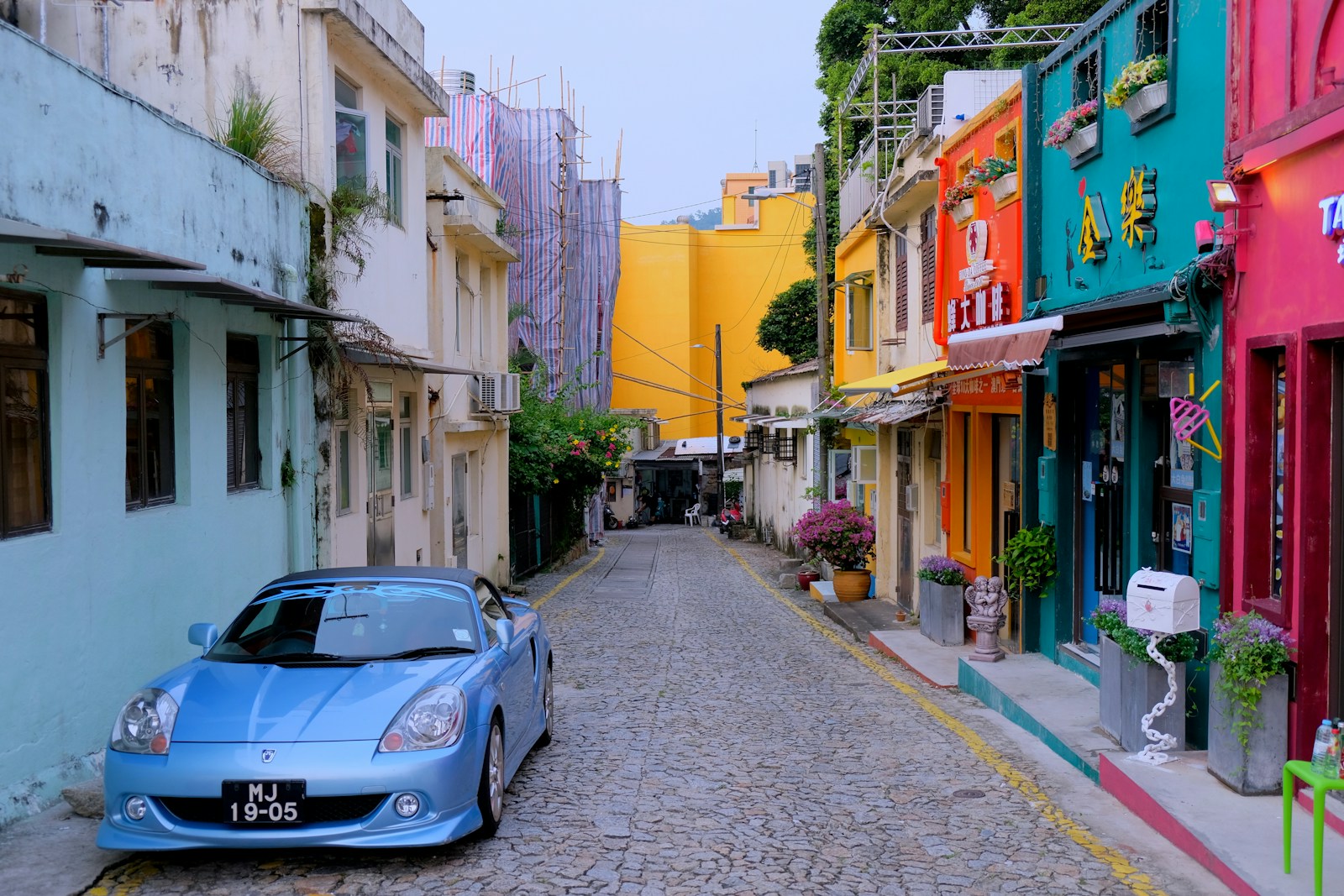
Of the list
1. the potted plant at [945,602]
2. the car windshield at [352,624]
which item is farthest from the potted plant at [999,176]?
the car windshield at [352,624]

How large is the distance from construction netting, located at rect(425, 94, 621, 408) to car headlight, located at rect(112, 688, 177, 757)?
71.8 ft

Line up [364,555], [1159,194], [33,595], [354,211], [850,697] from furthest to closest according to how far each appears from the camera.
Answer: [364,555] → [354,211] → [850,697] → [1159,194] → [33,595]

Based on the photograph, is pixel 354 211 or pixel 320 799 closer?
pixel 320 799

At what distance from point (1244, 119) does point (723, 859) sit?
5.44 metres

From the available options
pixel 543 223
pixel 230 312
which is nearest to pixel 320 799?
pixel 230 312

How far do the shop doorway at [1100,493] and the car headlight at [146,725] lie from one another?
7220mm

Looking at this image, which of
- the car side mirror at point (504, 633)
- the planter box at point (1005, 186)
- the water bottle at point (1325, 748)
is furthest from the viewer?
the planter box at point (1005, 186)

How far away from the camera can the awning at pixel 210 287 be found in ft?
24.7

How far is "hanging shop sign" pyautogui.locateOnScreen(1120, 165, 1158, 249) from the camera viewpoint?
8.66 metres

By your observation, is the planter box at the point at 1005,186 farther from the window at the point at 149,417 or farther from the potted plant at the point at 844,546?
the window at the point at 149,417

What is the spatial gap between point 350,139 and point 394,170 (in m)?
1.53

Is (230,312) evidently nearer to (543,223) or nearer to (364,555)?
(364,555)

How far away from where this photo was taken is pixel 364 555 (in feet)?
43.5

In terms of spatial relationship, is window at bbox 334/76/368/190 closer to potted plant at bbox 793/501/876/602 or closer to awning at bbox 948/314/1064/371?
awning at bbox 948/314/1064/371
